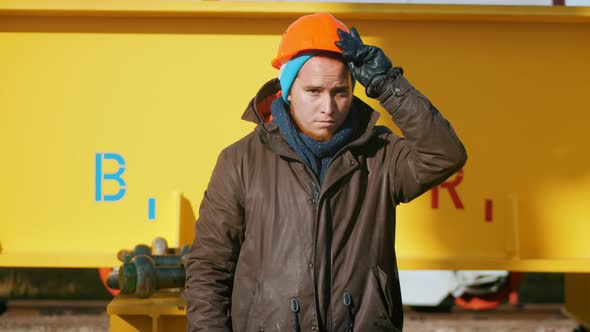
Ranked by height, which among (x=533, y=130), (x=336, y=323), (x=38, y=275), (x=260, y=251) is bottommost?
(x=38, y=275)

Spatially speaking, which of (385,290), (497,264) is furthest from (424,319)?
(385,290)

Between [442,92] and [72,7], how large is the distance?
5.99 feet

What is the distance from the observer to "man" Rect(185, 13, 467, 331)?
8.23 ft

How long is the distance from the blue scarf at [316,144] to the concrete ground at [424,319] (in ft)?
14.3

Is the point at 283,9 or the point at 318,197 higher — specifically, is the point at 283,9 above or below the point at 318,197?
above

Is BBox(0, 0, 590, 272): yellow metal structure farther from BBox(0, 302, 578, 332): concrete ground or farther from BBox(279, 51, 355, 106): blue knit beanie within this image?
BBox(0, 302, 578, 332): concrete ground

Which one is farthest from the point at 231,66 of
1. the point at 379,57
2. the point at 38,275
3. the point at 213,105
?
the point at 38,275

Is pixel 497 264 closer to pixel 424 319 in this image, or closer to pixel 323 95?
pixel 323 95

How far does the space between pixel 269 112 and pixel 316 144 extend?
44cm

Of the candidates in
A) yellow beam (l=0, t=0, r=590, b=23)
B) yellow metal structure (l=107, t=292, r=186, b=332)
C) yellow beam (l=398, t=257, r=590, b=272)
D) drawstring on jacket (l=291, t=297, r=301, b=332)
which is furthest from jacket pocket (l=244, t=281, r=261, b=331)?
yellow beam (l=0, t=0, r=590, b=23)

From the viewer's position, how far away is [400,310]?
2.62m

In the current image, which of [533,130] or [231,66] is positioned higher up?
[231,66]

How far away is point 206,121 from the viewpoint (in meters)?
4.66

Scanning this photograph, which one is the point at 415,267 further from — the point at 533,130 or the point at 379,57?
the point at 379,57
